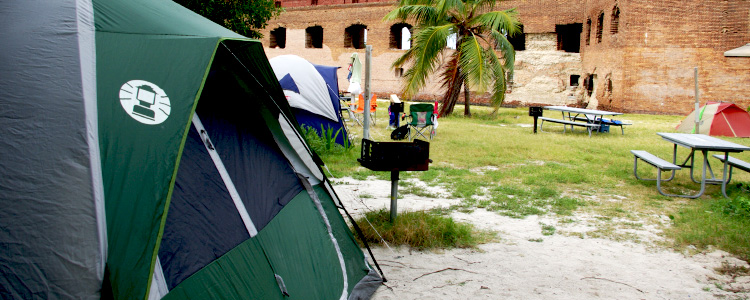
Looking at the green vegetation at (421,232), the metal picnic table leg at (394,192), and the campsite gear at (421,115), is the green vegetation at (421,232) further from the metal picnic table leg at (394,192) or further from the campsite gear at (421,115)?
the campsite gear at (421,115)

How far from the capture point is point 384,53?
1049 inches

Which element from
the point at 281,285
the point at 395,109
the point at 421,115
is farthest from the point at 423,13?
the point at 281,285

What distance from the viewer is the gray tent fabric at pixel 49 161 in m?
2.03

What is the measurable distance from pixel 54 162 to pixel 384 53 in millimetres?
24984

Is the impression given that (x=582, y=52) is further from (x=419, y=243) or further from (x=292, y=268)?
(x=292, y=268)

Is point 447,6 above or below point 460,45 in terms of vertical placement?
above

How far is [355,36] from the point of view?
29.3m

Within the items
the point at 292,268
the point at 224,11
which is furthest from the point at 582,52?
the point at 292,268

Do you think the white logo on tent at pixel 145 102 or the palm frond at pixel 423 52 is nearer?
the white logo on tent at pixel 145 102

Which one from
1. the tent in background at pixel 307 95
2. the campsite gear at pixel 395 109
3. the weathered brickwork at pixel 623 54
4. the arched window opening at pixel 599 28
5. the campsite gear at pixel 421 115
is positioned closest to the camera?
the tent in background at pixel 307 95

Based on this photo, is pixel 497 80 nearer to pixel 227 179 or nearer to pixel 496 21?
pixel 496 21

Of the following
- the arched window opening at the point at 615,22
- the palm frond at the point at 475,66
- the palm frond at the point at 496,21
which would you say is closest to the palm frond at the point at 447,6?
the palm frond at the point at 496,21

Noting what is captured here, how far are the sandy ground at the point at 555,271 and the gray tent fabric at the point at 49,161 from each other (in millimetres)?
1964

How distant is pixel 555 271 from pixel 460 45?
1206cm
